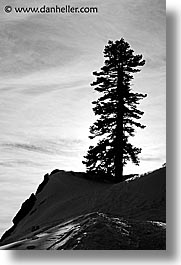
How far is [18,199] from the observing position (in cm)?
426

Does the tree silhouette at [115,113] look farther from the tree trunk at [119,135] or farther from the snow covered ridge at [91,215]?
the snow covered ridge at [91,215]

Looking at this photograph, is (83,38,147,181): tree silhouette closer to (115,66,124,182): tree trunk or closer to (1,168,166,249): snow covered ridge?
(115,66,124,182): tree trunk

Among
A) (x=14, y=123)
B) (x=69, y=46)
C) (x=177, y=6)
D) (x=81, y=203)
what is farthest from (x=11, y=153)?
(x=177, y=6)

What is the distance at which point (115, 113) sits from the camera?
452 centimetres

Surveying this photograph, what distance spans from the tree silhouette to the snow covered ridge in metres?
0.18

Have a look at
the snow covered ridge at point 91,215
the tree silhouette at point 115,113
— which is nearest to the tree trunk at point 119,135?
the tree silhouette at point 115,113

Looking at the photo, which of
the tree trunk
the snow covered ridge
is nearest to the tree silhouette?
the tree trunk

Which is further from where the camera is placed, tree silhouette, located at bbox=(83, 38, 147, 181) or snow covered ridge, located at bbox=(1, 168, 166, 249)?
tree silhouette, located at bbox=(83, 38, 147, 181)

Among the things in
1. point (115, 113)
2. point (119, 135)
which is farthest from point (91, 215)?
point (115, 113)

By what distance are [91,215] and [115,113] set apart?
91cm

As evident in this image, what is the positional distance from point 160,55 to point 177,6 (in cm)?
45

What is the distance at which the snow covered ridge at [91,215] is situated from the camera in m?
4.02

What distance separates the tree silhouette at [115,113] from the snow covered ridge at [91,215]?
0.60ft

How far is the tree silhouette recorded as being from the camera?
438 cm
